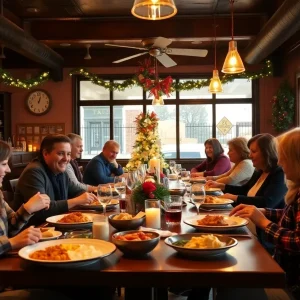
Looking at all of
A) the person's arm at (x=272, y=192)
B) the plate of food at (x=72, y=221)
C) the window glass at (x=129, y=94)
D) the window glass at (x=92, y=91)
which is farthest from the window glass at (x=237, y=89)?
the plate of food at (x=72, y=221)

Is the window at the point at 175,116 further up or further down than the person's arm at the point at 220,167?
further up

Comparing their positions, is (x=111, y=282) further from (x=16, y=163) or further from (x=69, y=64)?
(x=69, y=64)

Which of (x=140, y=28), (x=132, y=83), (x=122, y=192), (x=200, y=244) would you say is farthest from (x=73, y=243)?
(x=132, y=83)

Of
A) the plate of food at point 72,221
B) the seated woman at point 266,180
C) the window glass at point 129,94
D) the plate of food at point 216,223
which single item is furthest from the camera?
the window glass at point 129,94

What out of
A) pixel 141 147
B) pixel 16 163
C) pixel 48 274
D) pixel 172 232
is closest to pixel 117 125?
pixel 16 163

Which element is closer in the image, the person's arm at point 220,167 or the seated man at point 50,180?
the seated man at point 50,180

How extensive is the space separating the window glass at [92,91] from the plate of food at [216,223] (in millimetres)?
7034

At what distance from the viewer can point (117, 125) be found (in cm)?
912

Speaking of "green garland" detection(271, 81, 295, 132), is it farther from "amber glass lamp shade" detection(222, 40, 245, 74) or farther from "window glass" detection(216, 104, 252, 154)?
"amber glass lamp shade" detection(222, 40, 245, 74)

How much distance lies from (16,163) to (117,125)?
92.3 inches

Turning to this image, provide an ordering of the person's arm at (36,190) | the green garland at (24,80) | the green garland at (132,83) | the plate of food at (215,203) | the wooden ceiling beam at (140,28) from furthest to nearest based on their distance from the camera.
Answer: the green garland at (132,83) → the green garland at (24,80) → the wooden ceiling beam at (140,28) → the plate of food at (215,203) → the person's arm at (36,190)

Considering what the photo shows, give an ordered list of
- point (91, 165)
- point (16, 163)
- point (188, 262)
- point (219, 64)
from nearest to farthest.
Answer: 1. point (188, 262)
2. point (91, 165)
3. point (16, 163)
4. point (219, 64)

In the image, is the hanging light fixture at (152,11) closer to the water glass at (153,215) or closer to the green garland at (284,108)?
the water glass at (153,215)

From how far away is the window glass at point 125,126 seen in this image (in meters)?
9.05
